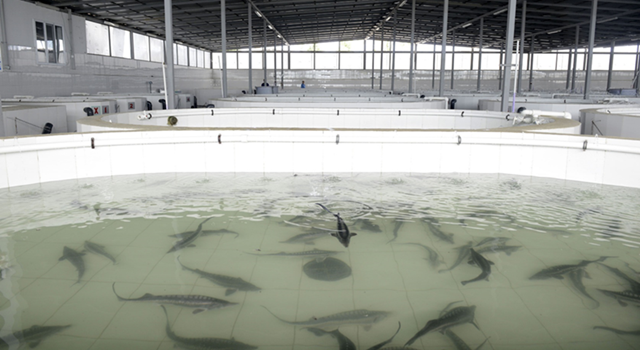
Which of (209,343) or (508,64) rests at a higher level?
(508,64)

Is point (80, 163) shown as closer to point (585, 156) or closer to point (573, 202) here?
point (573, 202)

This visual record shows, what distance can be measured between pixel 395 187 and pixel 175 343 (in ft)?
10.7

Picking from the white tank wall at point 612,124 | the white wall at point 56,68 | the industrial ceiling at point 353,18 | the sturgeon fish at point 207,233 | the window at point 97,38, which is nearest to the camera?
the sturgeon fish at point 207,233

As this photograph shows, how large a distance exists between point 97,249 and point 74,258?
174mm

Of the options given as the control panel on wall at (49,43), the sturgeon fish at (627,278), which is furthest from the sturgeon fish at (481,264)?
the control panel on wall at (49,43)

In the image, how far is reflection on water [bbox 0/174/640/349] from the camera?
2150 millimetres

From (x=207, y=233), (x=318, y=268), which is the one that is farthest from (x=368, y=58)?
(x=318, y=268)

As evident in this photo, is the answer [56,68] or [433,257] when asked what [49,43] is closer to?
[56,68]

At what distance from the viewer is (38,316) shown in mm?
2270

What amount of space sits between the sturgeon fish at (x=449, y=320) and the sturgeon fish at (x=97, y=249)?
2028 millimetres

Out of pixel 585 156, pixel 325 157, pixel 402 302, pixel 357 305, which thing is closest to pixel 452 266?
pixel 402 302

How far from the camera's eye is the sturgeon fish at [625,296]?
246 centimetres

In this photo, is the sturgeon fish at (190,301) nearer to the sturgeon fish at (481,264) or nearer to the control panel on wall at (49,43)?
the sturgeon fish at (481,264)

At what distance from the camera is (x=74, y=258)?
9.89 feet
